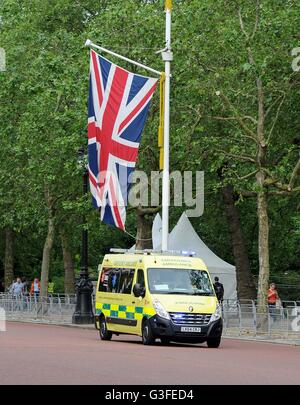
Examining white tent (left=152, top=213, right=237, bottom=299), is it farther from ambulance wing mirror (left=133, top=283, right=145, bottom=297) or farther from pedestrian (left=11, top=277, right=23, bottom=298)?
ambulance wing mirror (left=133, top=283, right=145, bottom=297)

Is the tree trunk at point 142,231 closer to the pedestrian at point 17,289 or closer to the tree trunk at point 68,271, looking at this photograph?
the pedestrian at point 17,289

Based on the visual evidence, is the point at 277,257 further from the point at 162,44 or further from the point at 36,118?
the point at 162,44

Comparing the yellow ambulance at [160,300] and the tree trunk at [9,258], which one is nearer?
the yellow ambulance at [160,300]

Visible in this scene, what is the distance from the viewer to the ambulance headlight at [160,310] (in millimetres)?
27047

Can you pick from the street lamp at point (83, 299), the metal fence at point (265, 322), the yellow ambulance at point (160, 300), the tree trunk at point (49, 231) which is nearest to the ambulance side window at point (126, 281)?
the yellow ambulance at point (160, 300)

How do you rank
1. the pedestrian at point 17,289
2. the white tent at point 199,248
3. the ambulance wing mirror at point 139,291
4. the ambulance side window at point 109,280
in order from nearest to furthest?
the ambulance wing mirror at point 139,291, the ambulance side window at point 109,280, the white tent at point 199,248, the pedestrian at point 17,289

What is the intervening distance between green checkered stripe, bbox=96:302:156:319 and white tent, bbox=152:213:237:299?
58.9 ft

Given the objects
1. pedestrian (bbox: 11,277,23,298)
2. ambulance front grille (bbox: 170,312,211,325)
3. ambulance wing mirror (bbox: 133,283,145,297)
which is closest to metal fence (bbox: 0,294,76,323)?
pedestrian (bbox: 11,277,23,298)

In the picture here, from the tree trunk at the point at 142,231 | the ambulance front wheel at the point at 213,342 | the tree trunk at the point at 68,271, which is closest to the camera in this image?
the ambulance front wheel at the point at 213,342

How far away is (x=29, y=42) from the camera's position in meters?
53.2

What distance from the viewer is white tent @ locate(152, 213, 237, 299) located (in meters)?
49.5

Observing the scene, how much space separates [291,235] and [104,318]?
27202 mm

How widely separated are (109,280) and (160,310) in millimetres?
4218
